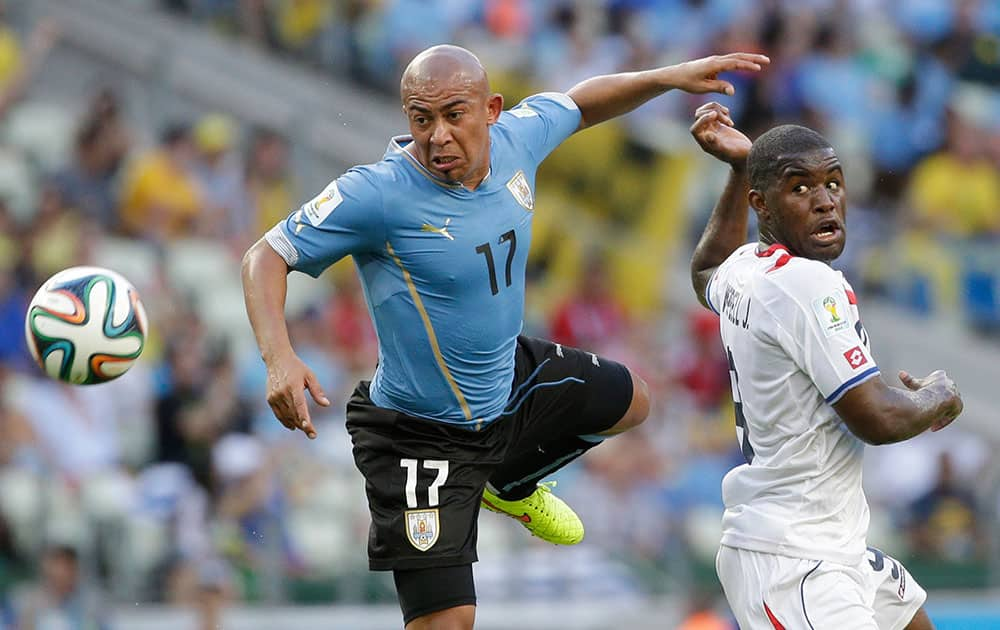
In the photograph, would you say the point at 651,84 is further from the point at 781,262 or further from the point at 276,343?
the point at 276,343

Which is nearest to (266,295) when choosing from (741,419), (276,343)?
(276,343)

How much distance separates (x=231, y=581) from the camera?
11086 mm

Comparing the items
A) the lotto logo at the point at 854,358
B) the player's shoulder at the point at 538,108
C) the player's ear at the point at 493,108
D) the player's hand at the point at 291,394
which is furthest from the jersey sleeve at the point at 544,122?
the lotto logo at the point at 854,358

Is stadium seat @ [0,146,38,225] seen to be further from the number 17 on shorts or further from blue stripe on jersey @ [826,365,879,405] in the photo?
blue stripe on jersey @ [826,365,879,405]

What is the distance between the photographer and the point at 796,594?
579cm

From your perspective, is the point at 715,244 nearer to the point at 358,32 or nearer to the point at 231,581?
the point at 231,581

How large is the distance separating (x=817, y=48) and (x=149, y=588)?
903 cm

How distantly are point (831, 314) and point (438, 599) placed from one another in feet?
6.27

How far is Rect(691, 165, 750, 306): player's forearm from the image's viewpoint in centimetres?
675

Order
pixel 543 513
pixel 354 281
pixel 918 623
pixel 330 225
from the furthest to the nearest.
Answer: pixel 354 281 < pixel 543 513 < pixel 330 225 < pixel 918 623

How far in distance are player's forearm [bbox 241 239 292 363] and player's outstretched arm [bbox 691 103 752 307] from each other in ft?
5.43

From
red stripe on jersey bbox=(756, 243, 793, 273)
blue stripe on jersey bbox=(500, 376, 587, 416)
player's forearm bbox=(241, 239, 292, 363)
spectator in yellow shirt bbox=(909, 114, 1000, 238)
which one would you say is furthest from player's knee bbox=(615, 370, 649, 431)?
spectator in yellow shirt bbox=(909, 114, 1000, 238)

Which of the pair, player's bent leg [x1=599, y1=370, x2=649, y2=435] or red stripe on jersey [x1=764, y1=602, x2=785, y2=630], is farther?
player's bent leg [x1=599, y1=370, x2=649, y2=435]

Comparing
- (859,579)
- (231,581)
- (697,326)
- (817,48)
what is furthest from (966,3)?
(859,579)
